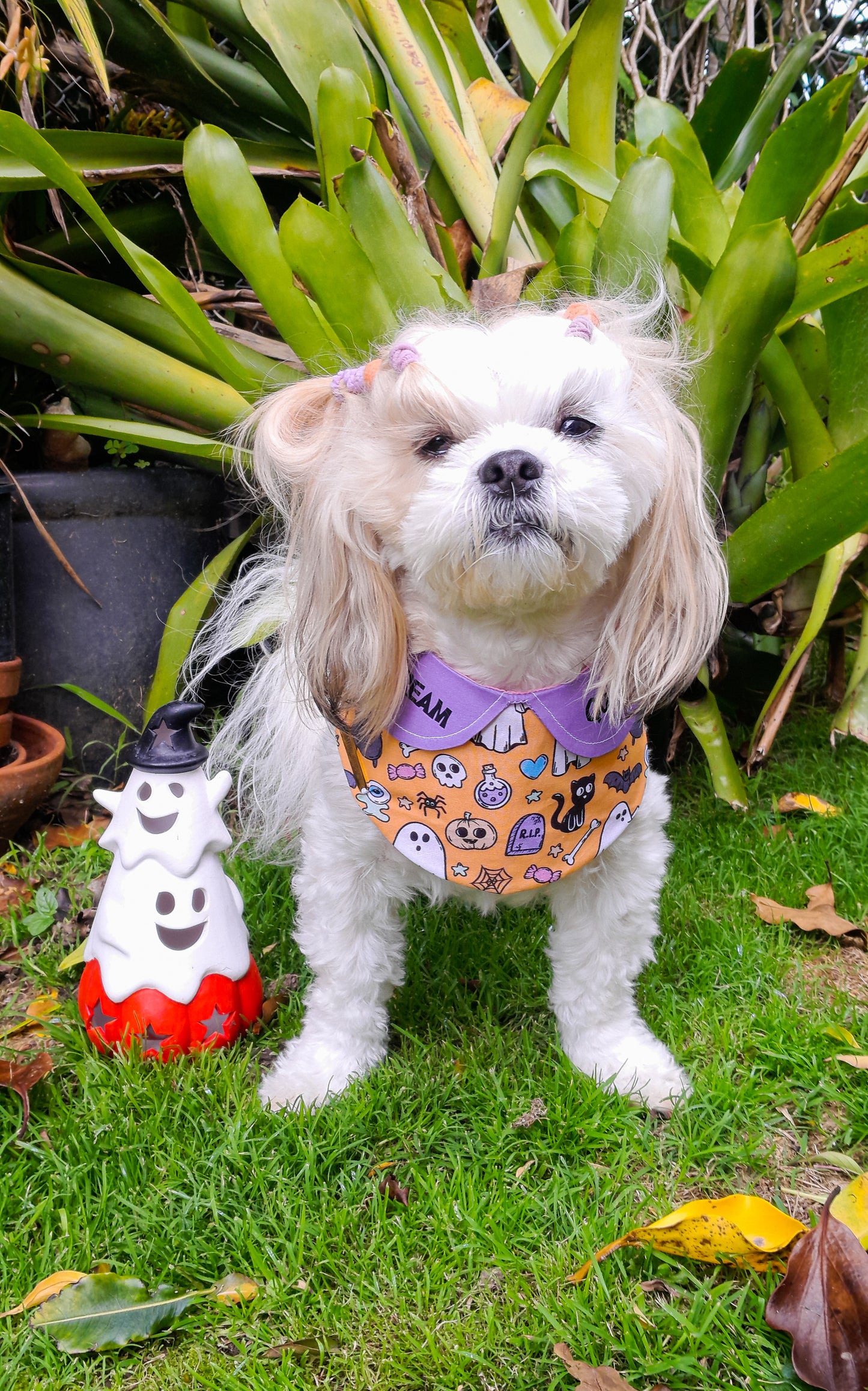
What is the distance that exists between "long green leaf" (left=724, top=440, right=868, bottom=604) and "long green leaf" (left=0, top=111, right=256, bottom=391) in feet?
4.13

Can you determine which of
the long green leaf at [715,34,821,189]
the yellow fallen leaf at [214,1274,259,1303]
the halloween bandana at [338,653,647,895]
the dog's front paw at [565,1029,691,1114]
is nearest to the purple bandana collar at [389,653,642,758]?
the halloween bandana at [338,653,647,895]

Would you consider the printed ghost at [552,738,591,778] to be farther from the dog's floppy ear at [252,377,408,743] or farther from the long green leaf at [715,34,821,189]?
the long green leaf at [715,34,821,189]

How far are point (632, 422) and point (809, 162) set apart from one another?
3.70 ft

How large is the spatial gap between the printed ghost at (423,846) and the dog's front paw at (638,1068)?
450 mm

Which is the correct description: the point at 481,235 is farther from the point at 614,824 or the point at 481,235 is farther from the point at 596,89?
the point at 614,824

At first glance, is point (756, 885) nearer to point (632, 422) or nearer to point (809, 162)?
point (632, 422)

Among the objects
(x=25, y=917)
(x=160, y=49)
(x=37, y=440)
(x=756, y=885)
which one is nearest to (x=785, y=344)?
(x=756, y=885)

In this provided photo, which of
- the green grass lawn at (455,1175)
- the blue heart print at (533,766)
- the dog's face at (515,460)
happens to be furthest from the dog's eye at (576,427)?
the green grass lawn at (455,1175)

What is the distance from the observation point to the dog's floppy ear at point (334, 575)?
1.53 meters

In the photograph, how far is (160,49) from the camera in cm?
276

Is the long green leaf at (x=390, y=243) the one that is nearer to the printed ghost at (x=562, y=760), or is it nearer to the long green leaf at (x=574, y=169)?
the long green leaf at (x=574, y=169)

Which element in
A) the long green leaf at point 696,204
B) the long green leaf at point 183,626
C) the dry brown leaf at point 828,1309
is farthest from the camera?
the long green leaf at point 183,626

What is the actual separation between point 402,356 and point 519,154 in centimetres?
133

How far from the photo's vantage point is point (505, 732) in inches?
62.9
